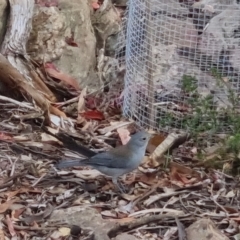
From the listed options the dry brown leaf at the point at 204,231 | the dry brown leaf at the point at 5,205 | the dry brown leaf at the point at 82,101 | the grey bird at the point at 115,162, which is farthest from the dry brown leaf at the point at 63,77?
the dry brown leaf at the point at 204,231

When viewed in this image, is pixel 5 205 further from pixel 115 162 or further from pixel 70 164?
pixel 115 162

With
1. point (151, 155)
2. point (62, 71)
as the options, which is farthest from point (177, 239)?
point (62, 71)

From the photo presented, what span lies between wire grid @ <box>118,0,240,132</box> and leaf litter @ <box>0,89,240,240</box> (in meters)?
0.45

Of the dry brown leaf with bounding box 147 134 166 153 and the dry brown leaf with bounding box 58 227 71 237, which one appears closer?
the dry brown leaf with bounding box 58 227 71 237

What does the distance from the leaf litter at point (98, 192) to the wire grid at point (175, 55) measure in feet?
1.47

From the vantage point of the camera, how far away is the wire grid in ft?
18.5

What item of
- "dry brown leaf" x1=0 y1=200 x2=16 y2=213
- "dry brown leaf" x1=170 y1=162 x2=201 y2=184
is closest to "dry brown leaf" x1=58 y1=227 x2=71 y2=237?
"dry brown leaf" x1=0 y1=200 x2=16 y2=213

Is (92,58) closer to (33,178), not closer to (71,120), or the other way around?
(71,120)

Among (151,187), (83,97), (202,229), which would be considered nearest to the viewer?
(202,229)

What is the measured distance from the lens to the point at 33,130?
5258mm

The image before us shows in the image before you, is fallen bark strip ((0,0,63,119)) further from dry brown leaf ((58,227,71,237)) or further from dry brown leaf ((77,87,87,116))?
dry brown leaf ((58,227,71,237))

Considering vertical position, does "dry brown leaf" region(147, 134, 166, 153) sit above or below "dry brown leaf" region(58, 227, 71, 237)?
above

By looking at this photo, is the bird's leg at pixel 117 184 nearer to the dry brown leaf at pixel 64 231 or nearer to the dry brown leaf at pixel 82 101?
the dry brown leaf at pixel 64 231

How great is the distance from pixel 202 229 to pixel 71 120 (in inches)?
77.7
